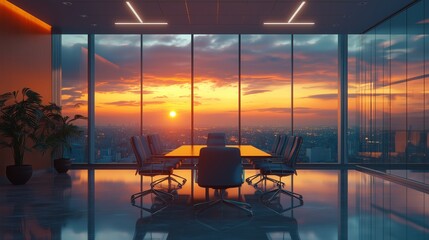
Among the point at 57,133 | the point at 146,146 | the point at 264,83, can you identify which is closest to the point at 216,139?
the point at 146,146

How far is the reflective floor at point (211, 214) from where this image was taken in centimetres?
411

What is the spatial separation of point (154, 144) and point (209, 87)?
3.22 metres

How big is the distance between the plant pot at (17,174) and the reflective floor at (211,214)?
194mm

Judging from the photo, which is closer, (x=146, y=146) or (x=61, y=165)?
(x=146, y=146)

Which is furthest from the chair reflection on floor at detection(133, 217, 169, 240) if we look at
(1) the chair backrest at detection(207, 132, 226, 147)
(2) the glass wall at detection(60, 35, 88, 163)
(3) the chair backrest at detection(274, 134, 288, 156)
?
(2) the glass wall at detection(60, 35, 88, 163)

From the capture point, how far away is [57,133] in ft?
29.1

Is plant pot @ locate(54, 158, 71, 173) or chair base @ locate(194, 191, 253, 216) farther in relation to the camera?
plant pot @ locate(54, 158, 71, 173)

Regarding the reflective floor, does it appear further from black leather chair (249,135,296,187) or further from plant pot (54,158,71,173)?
plant pot (54,158,71,173)

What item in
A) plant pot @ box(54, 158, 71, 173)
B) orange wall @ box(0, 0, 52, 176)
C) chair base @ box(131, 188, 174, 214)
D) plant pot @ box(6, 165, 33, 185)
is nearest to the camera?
chair base @ box(131, 188, 174, 214)

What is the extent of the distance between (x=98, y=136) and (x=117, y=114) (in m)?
0.79

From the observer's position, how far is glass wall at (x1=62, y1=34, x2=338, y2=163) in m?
10.2

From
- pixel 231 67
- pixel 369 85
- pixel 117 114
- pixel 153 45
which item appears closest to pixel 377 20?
pixel 369 85

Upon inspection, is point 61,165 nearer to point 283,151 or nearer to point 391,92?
point 283,151

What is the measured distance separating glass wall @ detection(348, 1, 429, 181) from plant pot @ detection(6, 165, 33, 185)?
7.25 meters
